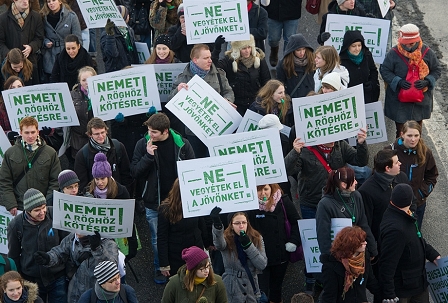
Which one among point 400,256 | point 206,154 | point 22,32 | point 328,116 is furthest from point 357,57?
point 22,32

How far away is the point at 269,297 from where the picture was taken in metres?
10.3

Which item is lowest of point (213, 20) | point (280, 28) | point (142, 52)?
point (280, 28)

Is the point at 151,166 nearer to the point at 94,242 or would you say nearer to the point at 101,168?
the point at 101,168

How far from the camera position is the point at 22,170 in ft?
35.0

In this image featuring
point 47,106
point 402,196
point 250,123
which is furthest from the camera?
point 47,106

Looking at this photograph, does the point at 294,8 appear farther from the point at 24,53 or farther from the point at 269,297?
the point at 269,297

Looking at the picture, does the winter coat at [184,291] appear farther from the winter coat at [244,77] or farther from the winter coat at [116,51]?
the winter coat at [116,51]

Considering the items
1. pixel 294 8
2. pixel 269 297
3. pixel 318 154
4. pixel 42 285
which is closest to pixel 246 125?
pixel 318 154

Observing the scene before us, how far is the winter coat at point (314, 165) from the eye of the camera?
1048 centimetres

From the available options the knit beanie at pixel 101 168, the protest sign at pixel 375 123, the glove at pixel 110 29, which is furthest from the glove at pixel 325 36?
the knit beanie at pixel 101 168

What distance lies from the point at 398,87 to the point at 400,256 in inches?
147

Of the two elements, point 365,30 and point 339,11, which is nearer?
point 365,30

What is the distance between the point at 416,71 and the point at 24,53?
16.8ft

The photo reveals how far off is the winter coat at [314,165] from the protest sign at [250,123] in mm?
589
